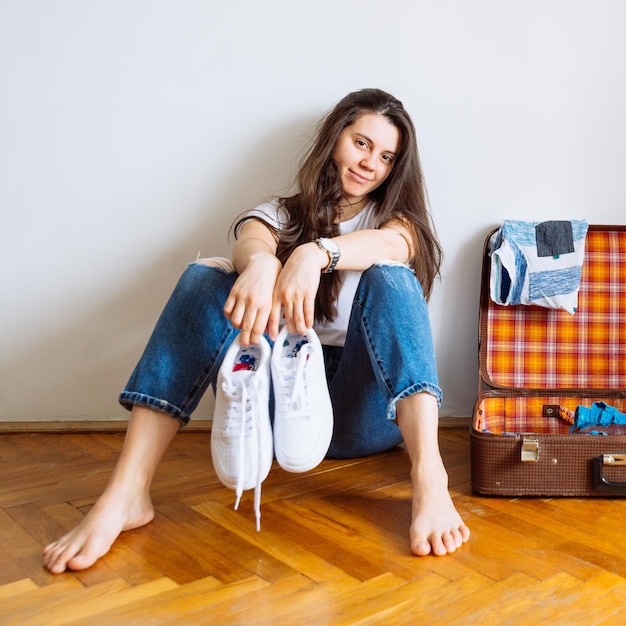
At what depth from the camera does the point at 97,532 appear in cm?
123

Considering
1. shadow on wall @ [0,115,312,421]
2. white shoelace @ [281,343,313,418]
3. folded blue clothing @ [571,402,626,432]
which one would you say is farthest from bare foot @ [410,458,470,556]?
shadow on wall @ [0,115,312,421]

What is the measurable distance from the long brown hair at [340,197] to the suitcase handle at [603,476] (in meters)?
0.54

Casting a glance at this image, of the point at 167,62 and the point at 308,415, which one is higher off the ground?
the point at 167,62

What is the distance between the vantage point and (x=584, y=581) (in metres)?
1.15

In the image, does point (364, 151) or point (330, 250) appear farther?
point (364, 151)

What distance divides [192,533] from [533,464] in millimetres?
685

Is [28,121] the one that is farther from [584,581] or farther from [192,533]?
[584,581]

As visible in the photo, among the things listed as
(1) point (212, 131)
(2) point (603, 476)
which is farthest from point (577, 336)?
(1) point (212, 131)

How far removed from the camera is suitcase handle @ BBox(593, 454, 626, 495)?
4.91 feet

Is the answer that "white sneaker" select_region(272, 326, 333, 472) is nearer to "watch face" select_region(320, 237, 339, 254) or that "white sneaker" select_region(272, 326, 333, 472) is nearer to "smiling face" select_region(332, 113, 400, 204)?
"watch face" select_region(320, 237, 339, 254)

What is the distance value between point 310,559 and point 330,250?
554 millimetres

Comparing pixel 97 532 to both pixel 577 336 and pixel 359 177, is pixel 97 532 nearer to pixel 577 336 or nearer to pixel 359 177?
pixel 359 177

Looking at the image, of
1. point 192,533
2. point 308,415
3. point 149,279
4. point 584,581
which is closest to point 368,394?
point 308,415

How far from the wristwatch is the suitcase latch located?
0.52 m
